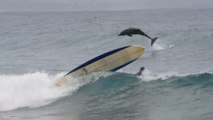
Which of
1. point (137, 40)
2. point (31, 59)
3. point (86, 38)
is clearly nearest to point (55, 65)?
point (31, 59)

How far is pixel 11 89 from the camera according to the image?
1891 cm

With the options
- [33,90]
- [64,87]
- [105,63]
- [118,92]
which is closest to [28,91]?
[33,90]

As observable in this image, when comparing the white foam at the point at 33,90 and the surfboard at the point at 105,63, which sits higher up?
the surfboard at the point at 105,63

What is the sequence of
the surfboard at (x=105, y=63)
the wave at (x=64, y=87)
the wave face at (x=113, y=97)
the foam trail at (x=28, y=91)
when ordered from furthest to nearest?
1. the surfboard at (x=105, y=63)
2. the wave at (x=64, y=87)
3. the foam trail at (x=28, y=91)
4. the wave face at (x=113, y=97)

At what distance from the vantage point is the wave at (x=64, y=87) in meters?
17.5

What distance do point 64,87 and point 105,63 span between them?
73.9 inches

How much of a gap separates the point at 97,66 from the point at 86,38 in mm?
25348

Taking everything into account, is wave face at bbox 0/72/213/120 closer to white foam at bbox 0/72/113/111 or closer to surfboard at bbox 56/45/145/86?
white foam at bbox 0/72/113/111

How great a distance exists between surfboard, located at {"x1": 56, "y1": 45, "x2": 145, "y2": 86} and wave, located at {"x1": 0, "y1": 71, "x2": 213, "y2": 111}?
0.97 ft

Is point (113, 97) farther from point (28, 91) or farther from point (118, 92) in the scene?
point (28, 91)

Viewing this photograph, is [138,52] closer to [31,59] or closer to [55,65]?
[55,65]

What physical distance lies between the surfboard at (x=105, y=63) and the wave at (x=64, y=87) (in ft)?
0.97

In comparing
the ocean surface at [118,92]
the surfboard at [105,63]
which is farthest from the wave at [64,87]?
the surfboard at [105,63]

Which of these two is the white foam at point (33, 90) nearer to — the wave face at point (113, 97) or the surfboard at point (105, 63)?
the wave face at point (113, 97)
